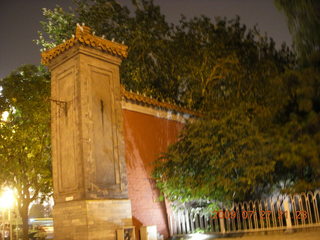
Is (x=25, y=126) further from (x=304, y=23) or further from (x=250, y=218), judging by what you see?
(x=304, y=23)

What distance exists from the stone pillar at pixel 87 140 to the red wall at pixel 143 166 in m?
0.55

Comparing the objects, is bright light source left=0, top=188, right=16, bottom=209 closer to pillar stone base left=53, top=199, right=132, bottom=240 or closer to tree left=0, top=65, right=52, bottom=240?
tree left=0, top=65, right=52, bottom=240

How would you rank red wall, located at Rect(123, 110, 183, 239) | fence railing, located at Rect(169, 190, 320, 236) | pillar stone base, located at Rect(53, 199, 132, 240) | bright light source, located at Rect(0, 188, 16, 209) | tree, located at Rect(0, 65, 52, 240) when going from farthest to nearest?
bright light source, located at Rect(0, 188, 16, 209) < tree, located at Rect(0, 65, 52, 240) < red wall, located at Rect(123, 110, 183, 239) < fence railing, located at Rect(169, 190, 320, 236) < pillar stone base, located at Rect(53, 199, 132, 240)

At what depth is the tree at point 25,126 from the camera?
16.2 metres

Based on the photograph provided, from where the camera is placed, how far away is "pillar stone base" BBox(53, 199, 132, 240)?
820 cm

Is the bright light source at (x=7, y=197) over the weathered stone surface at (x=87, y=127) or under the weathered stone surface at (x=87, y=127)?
under

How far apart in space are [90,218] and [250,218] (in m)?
3.85

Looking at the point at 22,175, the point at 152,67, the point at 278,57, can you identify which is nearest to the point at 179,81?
the point at 152,67

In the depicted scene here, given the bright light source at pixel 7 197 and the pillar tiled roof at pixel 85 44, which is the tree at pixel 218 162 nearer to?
the pillar tiled roof at pixel 85 44

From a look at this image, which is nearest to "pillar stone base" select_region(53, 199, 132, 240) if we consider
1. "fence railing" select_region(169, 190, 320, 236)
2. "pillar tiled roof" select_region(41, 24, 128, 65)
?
"fence railing" select_region(169, 190, 320, 236)

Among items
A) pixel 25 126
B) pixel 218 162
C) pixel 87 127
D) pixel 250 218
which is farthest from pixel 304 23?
pixel 25 126

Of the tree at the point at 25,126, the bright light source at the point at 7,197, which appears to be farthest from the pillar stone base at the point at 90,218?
the bright light source at the point at 7,197

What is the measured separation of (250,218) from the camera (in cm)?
916

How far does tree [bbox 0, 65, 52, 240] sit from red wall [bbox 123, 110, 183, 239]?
21.9 feet
